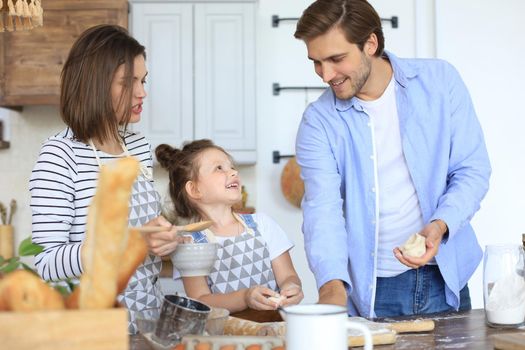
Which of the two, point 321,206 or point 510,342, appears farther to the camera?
point 321,206

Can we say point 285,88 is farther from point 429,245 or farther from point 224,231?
point 429,245

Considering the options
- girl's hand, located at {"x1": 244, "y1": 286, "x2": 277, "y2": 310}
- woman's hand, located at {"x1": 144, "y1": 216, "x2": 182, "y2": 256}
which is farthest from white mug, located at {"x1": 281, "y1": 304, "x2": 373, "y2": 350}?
girl's hand, located at {"x1": 244, "y1": 286, "x2": 277, "y2": 310}

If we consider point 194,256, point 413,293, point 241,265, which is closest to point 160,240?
point 194,256

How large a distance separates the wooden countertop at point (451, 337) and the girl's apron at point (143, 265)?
0.37 meters

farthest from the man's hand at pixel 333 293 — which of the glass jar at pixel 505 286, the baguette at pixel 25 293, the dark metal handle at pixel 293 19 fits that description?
the dark metal handle at pixel 293 19

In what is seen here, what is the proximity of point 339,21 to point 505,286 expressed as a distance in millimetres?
869

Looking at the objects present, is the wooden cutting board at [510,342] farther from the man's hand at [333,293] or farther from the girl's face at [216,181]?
the girl's face at [216,181]

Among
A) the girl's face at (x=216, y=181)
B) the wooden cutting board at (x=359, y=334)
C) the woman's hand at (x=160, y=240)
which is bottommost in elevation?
the wooden cutting board at (x=359, y=334)

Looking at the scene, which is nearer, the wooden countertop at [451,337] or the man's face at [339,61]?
the wooden countertop at [451,337]

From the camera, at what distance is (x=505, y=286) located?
167 cm

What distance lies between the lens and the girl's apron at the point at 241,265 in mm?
2336

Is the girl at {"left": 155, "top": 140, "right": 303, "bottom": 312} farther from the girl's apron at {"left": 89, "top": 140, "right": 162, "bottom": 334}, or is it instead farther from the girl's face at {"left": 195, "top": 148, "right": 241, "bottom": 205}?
the girl's apron at {"left": 89, "top": 140, "right": 162, "bottom": 334}

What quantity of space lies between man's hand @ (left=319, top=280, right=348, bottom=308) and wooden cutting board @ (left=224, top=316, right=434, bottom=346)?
0.17 metres

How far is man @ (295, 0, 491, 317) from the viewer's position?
212 cm
